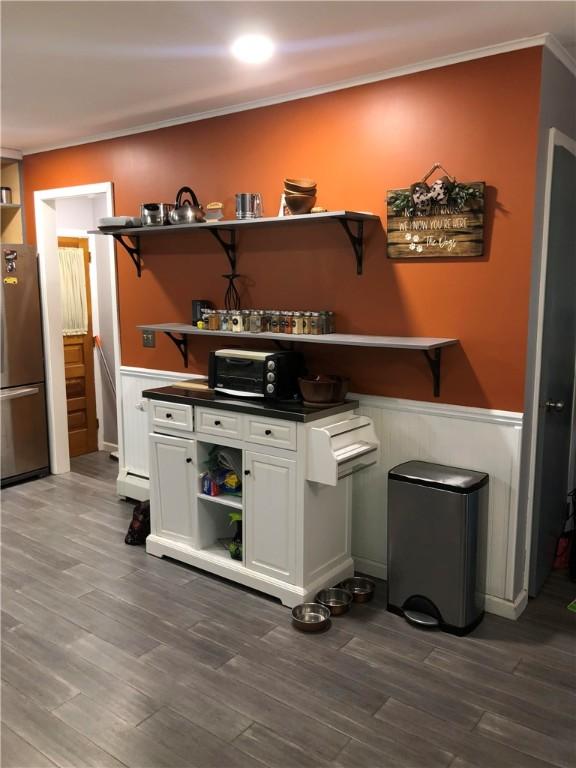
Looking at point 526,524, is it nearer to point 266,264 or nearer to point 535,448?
point 535,448

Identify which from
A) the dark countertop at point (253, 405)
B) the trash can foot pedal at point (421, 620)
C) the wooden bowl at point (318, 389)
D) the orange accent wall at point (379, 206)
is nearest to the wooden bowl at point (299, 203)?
the orange accent wall at point (379, 206)

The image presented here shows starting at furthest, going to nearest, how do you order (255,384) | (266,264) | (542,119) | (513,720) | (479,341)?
1. (266,264)
2. (255,384)
3. (479,341)
4. (542,119)
5. (513,720)

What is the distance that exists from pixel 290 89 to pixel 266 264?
89cm

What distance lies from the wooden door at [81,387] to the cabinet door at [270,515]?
9.39ft

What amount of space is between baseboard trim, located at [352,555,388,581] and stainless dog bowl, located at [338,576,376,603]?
0.12 metres

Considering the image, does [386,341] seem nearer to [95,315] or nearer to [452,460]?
[452,460]

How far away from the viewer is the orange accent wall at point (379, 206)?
2.76 metres

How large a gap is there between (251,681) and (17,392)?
3178mm

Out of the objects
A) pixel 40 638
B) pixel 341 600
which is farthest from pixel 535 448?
pixel 40 638

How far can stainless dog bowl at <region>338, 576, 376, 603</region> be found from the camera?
3.09 metres

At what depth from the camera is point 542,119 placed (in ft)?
8.81

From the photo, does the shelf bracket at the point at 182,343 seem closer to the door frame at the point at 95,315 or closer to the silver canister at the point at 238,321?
the silver canister at the point at 238,321

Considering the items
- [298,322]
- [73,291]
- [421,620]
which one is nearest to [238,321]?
[298,322]

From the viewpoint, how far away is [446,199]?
9.40ft
